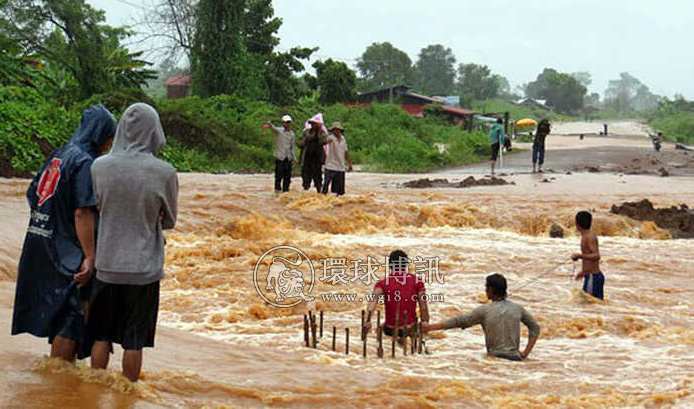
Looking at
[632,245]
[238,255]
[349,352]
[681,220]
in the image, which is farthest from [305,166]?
[349,352]

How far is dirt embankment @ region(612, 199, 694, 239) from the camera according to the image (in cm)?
1381

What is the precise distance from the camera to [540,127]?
812 inches

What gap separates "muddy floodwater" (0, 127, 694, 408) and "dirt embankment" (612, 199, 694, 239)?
0.31 meters

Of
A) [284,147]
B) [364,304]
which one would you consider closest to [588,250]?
[364,304]

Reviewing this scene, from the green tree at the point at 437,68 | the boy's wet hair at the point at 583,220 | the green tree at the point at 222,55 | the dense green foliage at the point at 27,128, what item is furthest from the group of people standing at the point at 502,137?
the green tree at the point at 437,68

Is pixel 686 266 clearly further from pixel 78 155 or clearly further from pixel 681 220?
pixel 78 155

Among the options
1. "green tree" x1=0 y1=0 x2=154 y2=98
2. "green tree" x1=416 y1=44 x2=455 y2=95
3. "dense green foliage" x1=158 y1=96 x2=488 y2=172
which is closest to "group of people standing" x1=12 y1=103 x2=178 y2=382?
"dense green foliage" x1=158 y1=96 x2=488 y2=172

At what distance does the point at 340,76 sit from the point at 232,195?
31.0m

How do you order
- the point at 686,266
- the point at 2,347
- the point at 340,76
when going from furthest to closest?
the point at 340,76 < the point at 686,266 < the point at 2,347

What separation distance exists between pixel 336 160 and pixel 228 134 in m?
14.1

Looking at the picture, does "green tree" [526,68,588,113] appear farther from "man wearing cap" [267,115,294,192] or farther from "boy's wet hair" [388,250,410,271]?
"boy's wet hair" [388,250,410,271]

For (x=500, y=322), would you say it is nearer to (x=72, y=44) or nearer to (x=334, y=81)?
(x=72, y=44)

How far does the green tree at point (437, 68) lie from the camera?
88375 mm

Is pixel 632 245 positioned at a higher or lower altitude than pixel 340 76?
lower
